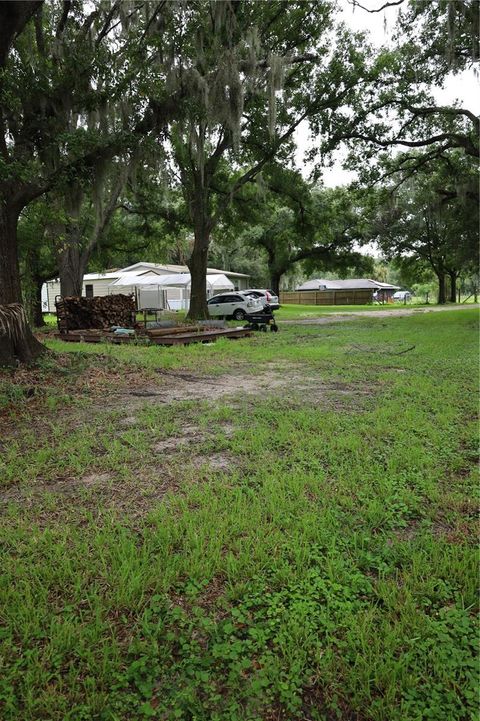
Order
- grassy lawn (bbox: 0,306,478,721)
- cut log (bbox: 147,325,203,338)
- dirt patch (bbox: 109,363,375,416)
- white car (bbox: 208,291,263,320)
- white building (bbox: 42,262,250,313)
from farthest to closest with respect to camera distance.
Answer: white building (bbox: 42,262,250,313) < white car (bbox: 208,291,263,320) < cut log (bbox: 147,325,203,338) < dirt patch (bbox: 109,363,375,416) < grassy lawn (bbox: 0,306,478,721)

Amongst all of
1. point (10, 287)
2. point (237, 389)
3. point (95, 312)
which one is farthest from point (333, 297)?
point (10, 287)

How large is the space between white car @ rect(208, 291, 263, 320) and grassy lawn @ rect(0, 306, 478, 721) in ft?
47.2

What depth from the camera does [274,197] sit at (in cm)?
1869

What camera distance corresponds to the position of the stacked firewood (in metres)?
12.8

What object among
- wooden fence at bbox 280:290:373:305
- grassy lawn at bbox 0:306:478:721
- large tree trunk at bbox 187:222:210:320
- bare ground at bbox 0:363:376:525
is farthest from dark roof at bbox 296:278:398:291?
grassy lawn at bbox 0:306:478:721

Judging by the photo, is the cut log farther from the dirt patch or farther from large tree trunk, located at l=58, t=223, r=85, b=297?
large tree trunk, located at l=58, t=223, r=85, b=297

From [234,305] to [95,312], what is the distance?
24.1 ft

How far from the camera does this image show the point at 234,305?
762 inches

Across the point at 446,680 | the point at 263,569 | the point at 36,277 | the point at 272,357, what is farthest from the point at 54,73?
the point at 36,277

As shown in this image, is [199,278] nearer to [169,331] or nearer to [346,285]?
[169,331]

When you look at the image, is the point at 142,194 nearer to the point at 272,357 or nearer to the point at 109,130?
the point at 109,130

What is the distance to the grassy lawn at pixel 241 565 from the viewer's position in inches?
58.9

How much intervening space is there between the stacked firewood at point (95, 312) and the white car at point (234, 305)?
613 centimetres

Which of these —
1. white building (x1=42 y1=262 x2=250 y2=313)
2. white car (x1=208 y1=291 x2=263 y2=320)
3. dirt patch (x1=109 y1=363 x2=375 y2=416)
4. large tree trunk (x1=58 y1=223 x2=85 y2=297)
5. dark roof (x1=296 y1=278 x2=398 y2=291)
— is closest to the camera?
dirt patch (x1=109 y1=363 x2=375 y2=416)
